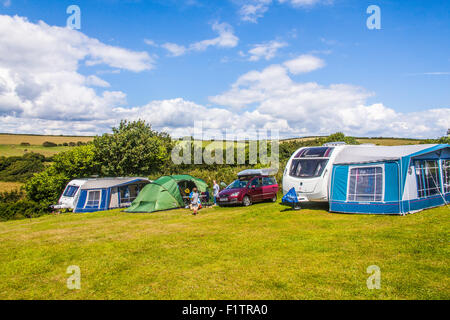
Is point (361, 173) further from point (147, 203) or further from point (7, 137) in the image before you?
point (7, 137)

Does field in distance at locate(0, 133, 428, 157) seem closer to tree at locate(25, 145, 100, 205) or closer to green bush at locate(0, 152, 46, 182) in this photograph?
green bush at locate(0, 152, 46, 182)

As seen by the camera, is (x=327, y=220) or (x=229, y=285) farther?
(x=327, y=220)

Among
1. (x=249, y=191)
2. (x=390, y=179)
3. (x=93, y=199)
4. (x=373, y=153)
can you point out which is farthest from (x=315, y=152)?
(x=93, y=199)

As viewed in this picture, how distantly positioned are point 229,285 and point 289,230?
192 inches

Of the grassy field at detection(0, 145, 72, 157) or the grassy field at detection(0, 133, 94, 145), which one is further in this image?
the grassy field at detection(0, 133, 94, 145)

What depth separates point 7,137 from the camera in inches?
2724

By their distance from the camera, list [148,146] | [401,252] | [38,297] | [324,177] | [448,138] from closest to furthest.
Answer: [38,297] < [401,252] < [324,177] < [148,146] < [448,138]

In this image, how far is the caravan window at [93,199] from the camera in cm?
2167

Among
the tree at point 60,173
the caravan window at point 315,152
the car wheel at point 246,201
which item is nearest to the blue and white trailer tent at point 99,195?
the car wheel at point 246,201

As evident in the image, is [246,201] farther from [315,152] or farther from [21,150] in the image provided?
[21,150]

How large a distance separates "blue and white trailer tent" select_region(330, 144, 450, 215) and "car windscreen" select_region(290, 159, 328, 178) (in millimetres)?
700

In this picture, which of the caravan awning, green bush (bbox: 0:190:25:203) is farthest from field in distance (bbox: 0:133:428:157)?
the caravan awning

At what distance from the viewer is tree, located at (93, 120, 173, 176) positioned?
33.1 m

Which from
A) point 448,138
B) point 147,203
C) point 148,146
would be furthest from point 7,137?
point 448,138
